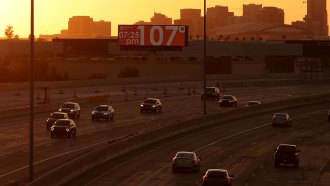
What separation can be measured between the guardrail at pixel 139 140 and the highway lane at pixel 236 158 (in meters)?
0.58

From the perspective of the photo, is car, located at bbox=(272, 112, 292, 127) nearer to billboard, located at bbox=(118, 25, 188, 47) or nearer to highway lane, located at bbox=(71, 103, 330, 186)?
highway lane, located at bbox=(71, 103, 330, 186)

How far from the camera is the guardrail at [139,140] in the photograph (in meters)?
41.0

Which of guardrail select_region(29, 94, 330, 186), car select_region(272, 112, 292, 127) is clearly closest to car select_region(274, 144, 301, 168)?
guardrail select_region(29, 94, 330, 186)

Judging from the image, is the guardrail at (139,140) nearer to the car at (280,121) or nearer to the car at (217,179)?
the car at (280,121)

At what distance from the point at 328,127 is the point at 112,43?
94601mm

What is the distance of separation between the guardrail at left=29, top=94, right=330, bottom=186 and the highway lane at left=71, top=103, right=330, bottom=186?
58 centimetres

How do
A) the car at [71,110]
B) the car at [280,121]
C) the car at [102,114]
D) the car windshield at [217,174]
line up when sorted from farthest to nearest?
the car at [71,110] < the car at [280,121] < the car at [102,114] < the car windshield at [217,174]

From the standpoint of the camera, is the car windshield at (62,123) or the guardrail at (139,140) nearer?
the guardrail at (139,140)

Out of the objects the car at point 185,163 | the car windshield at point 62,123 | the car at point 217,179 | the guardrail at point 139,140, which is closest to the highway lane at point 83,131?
the car windshield at point 62,123

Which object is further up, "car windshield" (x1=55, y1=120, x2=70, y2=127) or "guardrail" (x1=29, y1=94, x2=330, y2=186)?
"car windshield" (x1=55, y1=120, x2=70, y2=127)

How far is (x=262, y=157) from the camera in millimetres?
56312

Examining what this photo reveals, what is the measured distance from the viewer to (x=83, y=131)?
68250 mm

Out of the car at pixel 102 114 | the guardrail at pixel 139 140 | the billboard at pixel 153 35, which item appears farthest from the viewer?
the billboard at pixel 153 35

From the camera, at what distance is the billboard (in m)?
149
